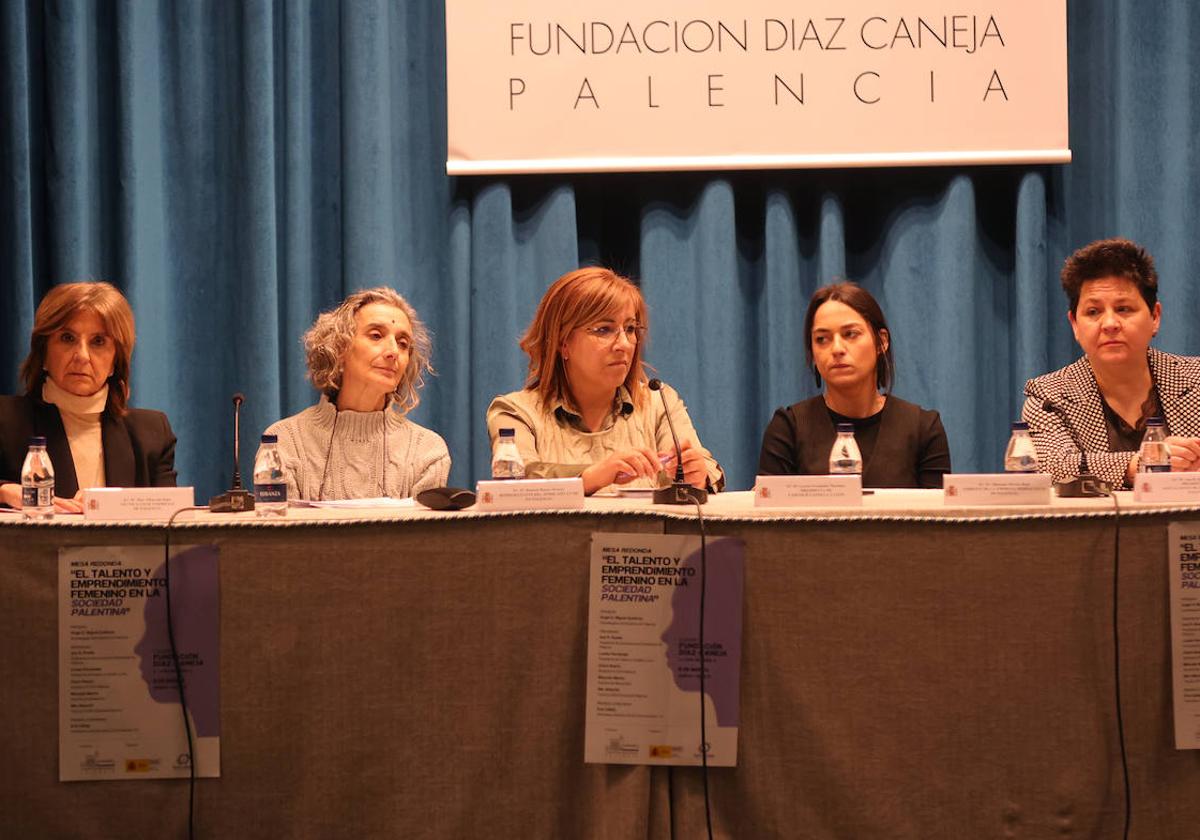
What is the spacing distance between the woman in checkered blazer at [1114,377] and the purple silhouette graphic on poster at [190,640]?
167 centimetres

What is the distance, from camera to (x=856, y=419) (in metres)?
2.73

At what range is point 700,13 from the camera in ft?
11.4

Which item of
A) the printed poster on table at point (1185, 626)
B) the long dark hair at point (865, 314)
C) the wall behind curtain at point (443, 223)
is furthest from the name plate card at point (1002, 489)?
the wall behind curtain at point (443, 223)

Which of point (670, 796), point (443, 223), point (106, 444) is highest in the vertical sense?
point (443, 223)

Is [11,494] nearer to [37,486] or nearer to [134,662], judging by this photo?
[37,486]

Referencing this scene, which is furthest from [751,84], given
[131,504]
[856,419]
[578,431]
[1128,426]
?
[131,504]

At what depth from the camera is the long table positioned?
1683mm

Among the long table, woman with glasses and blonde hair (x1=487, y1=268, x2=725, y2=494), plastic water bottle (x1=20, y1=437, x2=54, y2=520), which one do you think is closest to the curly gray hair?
woman with glasses and blonde hair (x1=487, y1=268, x2=725, y2=494)

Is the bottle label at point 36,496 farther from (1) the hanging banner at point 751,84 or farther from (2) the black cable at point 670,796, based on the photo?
(1) the hanging banner at point 751,84

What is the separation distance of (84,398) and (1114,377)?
7.42 feet

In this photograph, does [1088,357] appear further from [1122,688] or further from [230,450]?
[230,450]

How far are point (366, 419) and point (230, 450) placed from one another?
3.39ft

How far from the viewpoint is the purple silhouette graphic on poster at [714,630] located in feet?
5.58

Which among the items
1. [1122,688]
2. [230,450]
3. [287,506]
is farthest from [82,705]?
[230,450]
